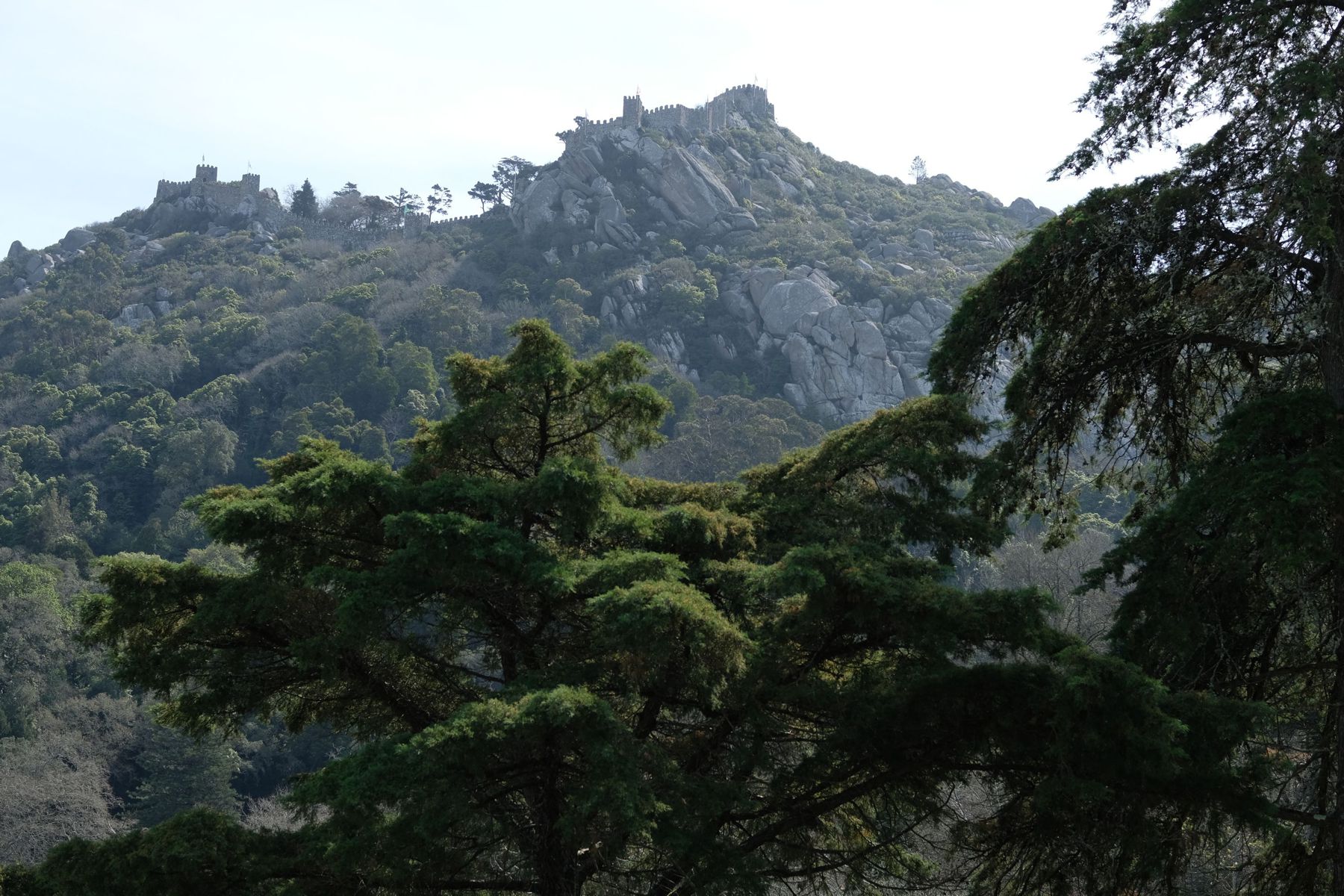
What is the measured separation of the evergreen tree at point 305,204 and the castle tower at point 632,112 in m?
24.8

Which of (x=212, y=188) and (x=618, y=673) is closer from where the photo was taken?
(x=618, y=673)

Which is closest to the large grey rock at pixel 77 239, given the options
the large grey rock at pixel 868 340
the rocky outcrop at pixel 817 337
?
the rocky outcrop at pixel 817 337

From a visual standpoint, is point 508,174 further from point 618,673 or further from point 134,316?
point 618,673

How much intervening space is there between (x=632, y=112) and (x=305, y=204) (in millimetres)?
25959

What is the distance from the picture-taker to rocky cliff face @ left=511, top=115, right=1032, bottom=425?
62875 millimetres

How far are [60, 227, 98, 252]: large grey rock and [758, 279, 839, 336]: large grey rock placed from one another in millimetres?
50174

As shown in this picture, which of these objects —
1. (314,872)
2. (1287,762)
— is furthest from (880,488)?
(314,872)

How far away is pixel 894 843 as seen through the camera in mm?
8469

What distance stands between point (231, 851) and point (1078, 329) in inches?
224

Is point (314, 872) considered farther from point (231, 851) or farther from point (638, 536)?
point (638, 536)

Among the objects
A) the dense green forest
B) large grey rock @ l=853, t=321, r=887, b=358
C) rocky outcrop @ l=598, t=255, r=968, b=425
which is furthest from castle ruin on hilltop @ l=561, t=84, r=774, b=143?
the dense green forest

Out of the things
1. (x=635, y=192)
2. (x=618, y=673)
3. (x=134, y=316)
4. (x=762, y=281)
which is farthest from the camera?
(x=635, y=192)

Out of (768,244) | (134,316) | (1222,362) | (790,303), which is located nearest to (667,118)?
(768,244)

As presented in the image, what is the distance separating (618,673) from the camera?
689 cm
